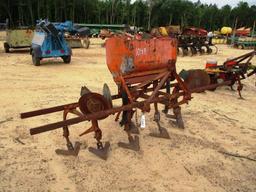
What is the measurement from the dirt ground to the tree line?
119 feet

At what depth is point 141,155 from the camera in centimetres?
442

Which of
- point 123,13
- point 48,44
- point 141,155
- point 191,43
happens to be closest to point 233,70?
point 141,155

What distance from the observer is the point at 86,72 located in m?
10.5

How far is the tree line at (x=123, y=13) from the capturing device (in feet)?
139

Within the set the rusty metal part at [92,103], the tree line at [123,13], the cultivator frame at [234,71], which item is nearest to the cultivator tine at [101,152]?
the rusty metal part at [92,103]

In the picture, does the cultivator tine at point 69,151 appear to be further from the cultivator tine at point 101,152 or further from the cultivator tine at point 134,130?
the cultivator tine at point 134,130

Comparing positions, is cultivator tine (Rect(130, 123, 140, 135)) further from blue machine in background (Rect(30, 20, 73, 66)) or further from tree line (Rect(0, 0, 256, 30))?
tree line (Rect(0, 0, 256, 30))

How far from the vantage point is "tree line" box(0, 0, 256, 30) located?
139ft

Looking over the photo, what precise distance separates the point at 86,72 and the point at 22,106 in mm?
4372

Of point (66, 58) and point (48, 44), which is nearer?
point (48, 44)

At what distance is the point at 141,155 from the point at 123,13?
47.4 meters

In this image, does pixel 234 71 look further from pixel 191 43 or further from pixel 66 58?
pixel 191 43

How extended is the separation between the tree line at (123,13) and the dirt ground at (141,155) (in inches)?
1422

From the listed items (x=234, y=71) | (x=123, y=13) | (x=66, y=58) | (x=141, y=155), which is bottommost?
(x=141, y=155)
